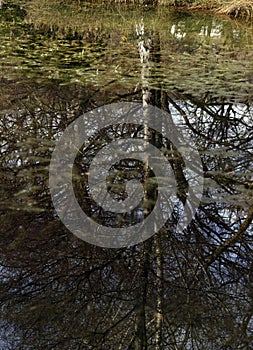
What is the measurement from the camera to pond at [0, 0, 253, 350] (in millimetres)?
1771

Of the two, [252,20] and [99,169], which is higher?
[252,20]

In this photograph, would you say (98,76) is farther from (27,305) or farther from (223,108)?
(27,305)

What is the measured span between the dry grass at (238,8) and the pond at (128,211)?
4.26m

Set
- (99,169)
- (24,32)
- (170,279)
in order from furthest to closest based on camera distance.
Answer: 1. (24,32)
2. (99,169)
3. (170,279)

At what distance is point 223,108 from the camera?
4.36 metres

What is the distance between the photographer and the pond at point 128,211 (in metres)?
1.77

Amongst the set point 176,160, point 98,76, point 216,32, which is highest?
point 216,32

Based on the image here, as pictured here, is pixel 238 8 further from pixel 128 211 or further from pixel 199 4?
pixel 128 211

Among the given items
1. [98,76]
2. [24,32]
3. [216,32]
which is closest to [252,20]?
[216,32]

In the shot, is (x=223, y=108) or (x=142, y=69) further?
(x=142, y=69)

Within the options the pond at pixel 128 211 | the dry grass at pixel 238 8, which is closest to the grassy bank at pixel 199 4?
the dry grass at pixel 238 8

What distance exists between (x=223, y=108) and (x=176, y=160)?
1357 mm

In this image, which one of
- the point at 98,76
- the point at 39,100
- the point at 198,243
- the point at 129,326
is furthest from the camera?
the point at 98,76

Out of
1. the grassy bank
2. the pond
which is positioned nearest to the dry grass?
the grassy bank
